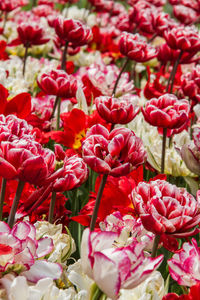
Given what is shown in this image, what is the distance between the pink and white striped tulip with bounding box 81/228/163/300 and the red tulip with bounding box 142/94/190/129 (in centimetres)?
58

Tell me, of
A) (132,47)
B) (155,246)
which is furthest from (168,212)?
(132,47)

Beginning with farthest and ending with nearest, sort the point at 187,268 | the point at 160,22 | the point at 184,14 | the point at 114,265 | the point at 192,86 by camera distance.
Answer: the point at 184,14
the point at 160,22
the point at 192,86
the point at 187,268
the point at 114,265

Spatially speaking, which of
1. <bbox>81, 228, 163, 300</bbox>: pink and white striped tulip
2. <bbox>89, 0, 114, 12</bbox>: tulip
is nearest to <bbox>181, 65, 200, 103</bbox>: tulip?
<bbox>81, 228, 163, 300</bbox>: pink and white striped tulip

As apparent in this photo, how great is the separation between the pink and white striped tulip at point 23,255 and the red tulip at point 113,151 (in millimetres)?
184

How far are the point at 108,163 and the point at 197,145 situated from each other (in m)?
0.36

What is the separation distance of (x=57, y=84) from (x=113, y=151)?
24.8 inches

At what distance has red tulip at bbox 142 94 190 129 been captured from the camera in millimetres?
1145

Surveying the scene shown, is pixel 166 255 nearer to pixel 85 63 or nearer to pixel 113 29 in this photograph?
pixel 85 63

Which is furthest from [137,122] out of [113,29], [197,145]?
[113,29]

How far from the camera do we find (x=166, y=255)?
1042 mm

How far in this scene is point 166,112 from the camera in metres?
1.16

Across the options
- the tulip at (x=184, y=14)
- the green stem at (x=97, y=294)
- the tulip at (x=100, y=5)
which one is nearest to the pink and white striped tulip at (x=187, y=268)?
the green stem at (x=97, y=294)

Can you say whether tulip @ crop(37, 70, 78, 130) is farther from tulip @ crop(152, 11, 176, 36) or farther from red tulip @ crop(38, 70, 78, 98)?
tulip @ crop(152, 11, 176, 36)

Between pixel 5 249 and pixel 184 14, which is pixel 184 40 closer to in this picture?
pixel 5 249
